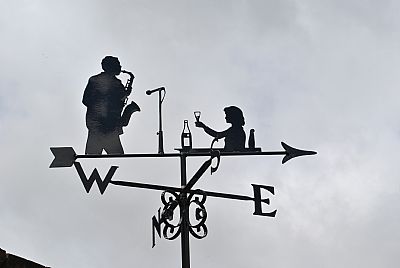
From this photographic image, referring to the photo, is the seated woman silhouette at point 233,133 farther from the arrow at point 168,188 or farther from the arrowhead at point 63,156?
the arrowhead at point 63,156

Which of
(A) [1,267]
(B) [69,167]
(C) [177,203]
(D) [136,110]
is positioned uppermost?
(D) [136,110]

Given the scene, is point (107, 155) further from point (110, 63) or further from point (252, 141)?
point (252, 141)

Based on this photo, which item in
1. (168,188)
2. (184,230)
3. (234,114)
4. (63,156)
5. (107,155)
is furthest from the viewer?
(234,114)

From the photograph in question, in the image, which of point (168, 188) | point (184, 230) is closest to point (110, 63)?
point (168, 188)

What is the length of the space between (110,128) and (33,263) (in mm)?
1062

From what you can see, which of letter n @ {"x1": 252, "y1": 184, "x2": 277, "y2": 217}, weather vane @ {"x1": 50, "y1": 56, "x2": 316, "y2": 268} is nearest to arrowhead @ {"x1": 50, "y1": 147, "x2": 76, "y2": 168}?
weather vane @ {"x1": 50, "y1": 56, "x2": 316, "y2": 268}

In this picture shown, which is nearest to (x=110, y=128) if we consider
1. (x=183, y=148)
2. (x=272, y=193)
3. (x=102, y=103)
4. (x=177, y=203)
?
(x=102, y=103)

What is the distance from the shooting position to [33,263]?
303 cm

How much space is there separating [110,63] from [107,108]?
257 millimetres

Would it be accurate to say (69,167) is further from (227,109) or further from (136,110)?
(227,109)

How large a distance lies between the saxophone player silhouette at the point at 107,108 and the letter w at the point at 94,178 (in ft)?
0.44

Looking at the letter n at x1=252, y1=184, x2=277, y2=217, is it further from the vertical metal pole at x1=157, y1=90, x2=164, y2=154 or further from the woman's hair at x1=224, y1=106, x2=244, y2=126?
the vertical metal pole at x1=157, y1=90, x2=164, y2=154

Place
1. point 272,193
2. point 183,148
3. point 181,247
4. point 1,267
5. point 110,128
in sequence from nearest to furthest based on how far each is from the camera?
point 1,267 → point 181,247 → point 183,148 → point 110,128 → point 272,193

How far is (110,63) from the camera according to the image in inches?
156
